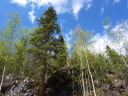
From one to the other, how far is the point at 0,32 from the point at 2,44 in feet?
5.25

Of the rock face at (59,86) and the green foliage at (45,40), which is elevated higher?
the green foliage at (45,40)

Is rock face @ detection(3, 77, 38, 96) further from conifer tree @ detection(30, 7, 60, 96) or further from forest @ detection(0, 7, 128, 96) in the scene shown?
conifer tree @ detection(30, 7, 60, 96)

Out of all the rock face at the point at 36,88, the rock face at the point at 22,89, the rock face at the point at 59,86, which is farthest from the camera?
the rock face at the point at 59,86

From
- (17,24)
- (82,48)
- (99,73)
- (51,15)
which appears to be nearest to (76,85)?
(99,73)

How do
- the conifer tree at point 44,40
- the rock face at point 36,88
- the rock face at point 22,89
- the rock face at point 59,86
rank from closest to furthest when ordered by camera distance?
the conifer tree at point 44,40 → the rock face at point 22,89 → the rock face at point 36,88 → the rock face at point 59,86

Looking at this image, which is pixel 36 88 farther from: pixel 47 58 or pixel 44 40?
pixel 44 40

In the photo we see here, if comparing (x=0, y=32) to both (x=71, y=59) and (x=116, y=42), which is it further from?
(x=116, y=42)

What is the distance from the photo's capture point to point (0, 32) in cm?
1174

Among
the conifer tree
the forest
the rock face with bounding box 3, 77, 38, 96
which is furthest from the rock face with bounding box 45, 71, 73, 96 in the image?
the conifer tree

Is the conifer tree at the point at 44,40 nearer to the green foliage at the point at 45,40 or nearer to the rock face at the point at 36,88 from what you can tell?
the green foliage at the point at 45,40

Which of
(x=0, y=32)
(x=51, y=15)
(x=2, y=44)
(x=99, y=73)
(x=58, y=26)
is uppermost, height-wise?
(x=51, y=15)

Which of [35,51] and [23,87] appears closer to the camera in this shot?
[35,51]

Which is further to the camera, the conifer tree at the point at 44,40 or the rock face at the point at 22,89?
the rock face at the point at 22,89

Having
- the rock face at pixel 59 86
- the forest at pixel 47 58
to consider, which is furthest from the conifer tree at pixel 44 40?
the rock face at pixel 59 86
